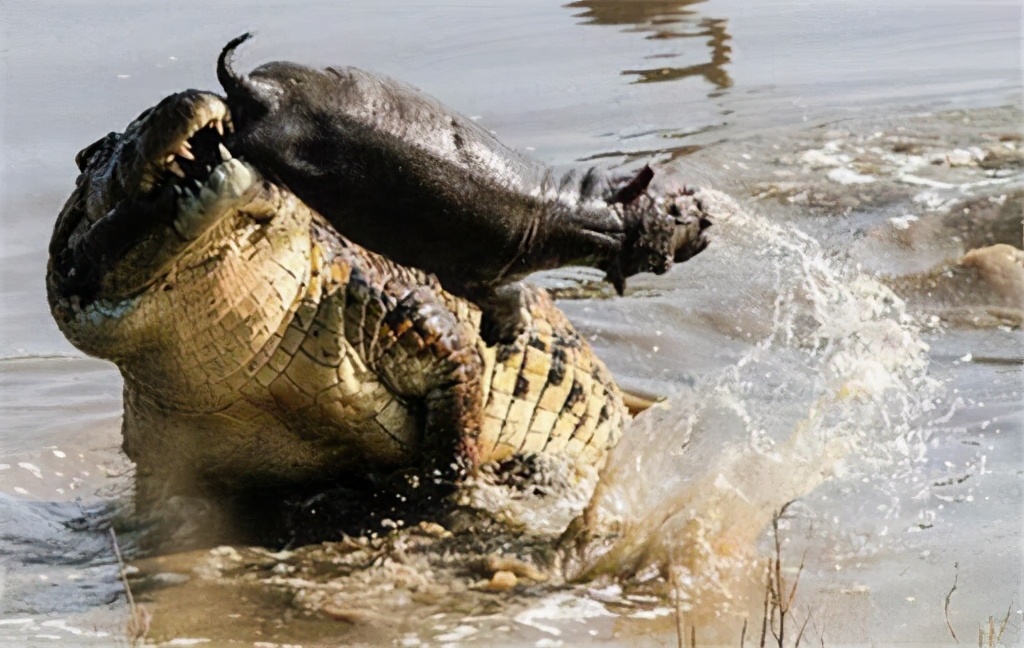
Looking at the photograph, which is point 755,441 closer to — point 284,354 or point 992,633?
point 992,633

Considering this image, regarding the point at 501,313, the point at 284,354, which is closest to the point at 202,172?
the point at 501,313

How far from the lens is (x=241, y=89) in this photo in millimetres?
2680

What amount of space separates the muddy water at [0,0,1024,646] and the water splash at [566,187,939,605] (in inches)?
0.7

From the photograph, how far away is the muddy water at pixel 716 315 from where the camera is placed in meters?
4.23

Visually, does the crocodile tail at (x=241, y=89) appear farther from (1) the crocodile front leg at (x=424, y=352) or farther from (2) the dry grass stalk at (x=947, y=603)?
(2) the dry grass stalk at (x=947, y=603)

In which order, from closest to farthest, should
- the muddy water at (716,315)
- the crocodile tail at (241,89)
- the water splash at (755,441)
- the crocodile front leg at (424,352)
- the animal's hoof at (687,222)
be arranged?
the crocodile tail at (241,89) < the animal's hoof at (687,222) < the muddy water at (716,315) < the crocodile front leg at (424,352) < the water splash at (755,441)

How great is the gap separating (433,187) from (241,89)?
411mm

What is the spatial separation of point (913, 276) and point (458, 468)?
427cm

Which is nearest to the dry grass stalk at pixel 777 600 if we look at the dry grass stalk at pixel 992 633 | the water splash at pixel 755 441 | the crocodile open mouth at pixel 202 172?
the water splash at pixel 755 441

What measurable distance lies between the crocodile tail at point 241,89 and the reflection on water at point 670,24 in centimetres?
867

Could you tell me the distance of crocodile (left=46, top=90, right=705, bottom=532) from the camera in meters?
3.90

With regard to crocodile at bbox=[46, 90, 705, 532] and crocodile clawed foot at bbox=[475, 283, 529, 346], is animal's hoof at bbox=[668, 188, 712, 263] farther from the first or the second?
crocodile at bbox=[46, 90, 705, 532]

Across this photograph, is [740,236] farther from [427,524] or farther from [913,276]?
[427,524]

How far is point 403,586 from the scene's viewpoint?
14.2 feet
